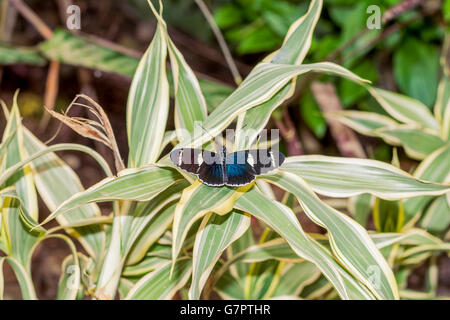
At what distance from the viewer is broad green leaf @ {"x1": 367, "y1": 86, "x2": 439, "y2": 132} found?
925 millimetres

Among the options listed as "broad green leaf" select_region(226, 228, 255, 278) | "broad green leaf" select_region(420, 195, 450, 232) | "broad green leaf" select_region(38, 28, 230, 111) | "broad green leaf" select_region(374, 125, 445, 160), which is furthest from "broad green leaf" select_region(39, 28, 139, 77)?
"broad green leaf" select_region(420, 195, 450, 232)

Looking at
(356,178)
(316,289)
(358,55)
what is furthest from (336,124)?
(356,178)

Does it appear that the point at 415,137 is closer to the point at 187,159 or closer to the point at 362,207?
the point at 362,207

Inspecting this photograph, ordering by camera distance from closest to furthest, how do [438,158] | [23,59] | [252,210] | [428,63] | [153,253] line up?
[252,210] < [153,253] < [438,158] < [23,59] < [428,63]

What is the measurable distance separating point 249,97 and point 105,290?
0.33 meters

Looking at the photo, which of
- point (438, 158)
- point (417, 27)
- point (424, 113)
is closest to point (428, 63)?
point (417, 27)

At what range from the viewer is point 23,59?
1081mm

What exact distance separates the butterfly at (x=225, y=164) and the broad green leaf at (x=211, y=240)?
73 mm

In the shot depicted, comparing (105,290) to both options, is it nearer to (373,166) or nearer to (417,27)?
(373,166)

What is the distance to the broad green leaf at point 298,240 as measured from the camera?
21.0 inches

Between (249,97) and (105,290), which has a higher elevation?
(249,97)

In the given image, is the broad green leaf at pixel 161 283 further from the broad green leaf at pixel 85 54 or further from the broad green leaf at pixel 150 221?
the broad green leaf at pixel 85 54

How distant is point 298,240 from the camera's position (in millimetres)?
541

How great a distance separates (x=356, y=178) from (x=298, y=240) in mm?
115
